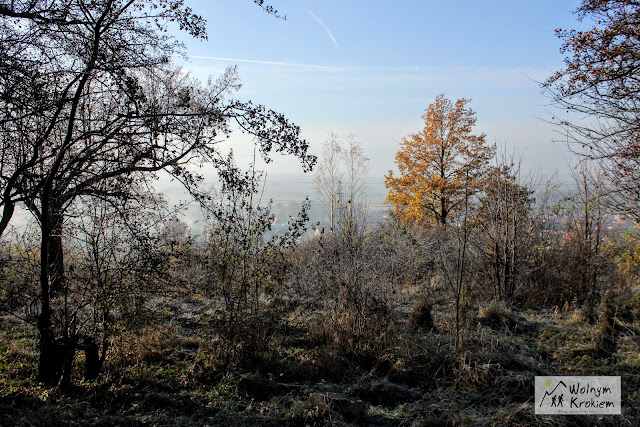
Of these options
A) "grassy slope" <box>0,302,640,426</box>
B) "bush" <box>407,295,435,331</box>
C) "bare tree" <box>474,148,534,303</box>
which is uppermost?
"bare tree" <box>474,148,534,303</box>

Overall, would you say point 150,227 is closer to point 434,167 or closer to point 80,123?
point 80,123

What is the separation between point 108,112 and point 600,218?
9103mm

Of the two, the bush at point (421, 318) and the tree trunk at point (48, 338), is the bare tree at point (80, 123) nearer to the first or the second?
the tree trunk at point (48, 338)

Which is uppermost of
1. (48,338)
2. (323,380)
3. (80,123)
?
(80,123)

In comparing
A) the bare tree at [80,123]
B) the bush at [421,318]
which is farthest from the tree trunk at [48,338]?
the bush at [421,318]

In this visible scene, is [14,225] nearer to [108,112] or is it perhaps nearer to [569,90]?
[108,112]

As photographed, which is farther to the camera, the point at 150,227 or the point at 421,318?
the point at 421,318

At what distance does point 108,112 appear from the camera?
482 cm

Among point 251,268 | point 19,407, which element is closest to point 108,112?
point 251,268

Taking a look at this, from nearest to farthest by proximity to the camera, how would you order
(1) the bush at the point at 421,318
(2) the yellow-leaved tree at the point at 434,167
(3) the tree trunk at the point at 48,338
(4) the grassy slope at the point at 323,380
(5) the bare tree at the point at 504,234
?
(4) the grassy slope at the point at 323,380
(3) the tree trunk at the point at 48,338
(1) the bush at the point at 421,318
(5) the bare tree at the point at 504,234
(2) the yellow-leaved tree at the point at 434,167

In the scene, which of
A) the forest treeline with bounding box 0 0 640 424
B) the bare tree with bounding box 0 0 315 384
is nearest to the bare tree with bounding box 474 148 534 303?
the forest treeline with bounding box 0 0 640 424

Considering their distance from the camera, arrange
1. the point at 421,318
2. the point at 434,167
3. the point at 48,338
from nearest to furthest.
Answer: the point at 48,338
the point at 421,318
the point at 434,167

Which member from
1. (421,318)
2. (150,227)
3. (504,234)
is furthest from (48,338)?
(504,234)

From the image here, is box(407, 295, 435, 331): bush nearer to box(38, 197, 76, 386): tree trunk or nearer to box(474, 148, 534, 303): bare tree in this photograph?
box(474, 148, 534, 303): bare tree
